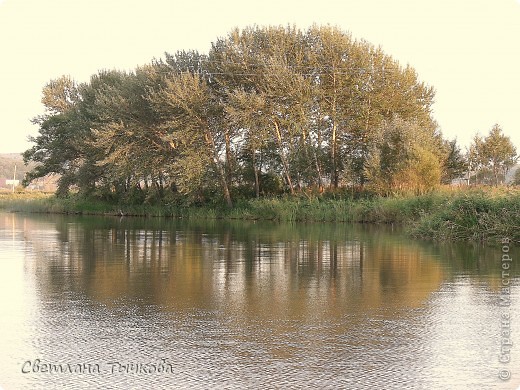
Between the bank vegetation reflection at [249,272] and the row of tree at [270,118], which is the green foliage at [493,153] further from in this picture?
the bank vegetation reflection at [249,272]

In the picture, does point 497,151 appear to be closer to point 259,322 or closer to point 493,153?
point 493,153

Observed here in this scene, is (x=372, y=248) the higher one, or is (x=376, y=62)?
(x=376, y=62)

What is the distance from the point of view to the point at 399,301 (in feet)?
41.2

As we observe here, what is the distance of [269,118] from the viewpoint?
49.6 metres

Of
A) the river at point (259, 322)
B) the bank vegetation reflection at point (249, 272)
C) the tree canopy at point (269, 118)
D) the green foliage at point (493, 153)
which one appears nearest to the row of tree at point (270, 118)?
the tree canopy at point (269, 118)

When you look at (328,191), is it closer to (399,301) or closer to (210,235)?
(210,235)

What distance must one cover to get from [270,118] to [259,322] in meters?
39.7

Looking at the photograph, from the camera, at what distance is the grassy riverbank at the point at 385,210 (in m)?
26.3

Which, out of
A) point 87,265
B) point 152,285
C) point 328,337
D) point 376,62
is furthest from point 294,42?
point 328,337

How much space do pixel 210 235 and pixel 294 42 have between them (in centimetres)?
2434

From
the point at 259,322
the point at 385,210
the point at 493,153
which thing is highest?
the point at 493,153

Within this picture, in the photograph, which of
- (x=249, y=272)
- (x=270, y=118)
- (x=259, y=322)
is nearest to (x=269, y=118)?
(x=270, y=118)

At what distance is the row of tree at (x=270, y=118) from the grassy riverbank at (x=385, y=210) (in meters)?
2.00

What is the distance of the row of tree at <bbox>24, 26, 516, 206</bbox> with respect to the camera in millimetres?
48906
